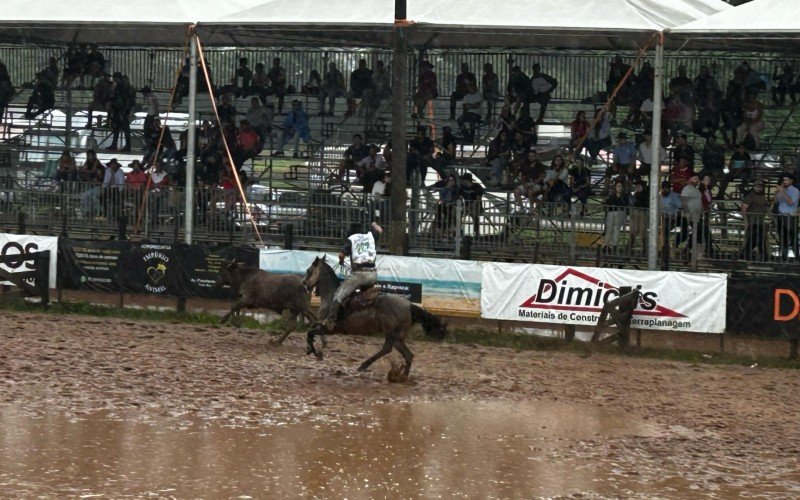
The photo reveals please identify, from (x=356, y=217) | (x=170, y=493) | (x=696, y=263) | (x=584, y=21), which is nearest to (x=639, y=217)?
(x=696, y=263)

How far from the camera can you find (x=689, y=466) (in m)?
12.8

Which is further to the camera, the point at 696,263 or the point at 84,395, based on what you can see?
the point at 696,263

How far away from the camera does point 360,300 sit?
54.5 ft

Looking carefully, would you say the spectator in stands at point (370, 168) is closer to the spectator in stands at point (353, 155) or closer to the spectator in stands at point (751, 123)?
the spectator in stands at point (353, 155)

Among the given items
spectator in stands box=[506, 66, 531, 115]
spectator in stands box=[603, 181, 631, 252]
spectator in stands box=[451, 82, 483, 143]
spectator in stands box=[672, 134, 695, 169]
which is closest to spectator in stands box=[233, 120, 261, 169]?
spectator in stands box=[451, 82, 483, 143]

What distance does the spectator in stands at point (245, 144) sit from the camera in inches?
1096

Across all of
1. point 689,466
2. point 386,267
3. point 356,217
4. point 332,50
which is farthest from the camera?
point 332,50

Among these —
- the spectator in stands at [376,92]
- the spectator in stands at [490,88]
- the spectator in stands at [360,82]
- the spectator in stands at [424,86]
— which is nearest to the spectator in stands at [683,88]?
the spectator in stands at [490,88]

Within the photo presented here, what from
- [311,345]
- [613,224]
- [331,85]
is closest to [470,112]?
[331,85]

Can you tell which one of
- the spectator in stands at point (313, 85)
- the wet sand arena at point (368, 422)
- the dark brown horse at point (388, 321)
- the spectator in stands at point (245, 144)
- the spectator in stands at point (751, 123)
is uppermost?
the spectator in stands at point (313, 85)

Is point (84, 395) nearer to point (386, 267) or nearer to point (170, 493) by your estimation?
point (170, 493)

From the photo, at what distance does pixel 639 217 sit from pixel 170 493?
42.0 feet

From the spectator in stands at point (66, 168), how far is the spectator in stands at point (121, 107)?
7.71 ft

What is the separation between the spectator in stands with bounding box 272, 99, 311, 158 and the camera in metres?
29.3
